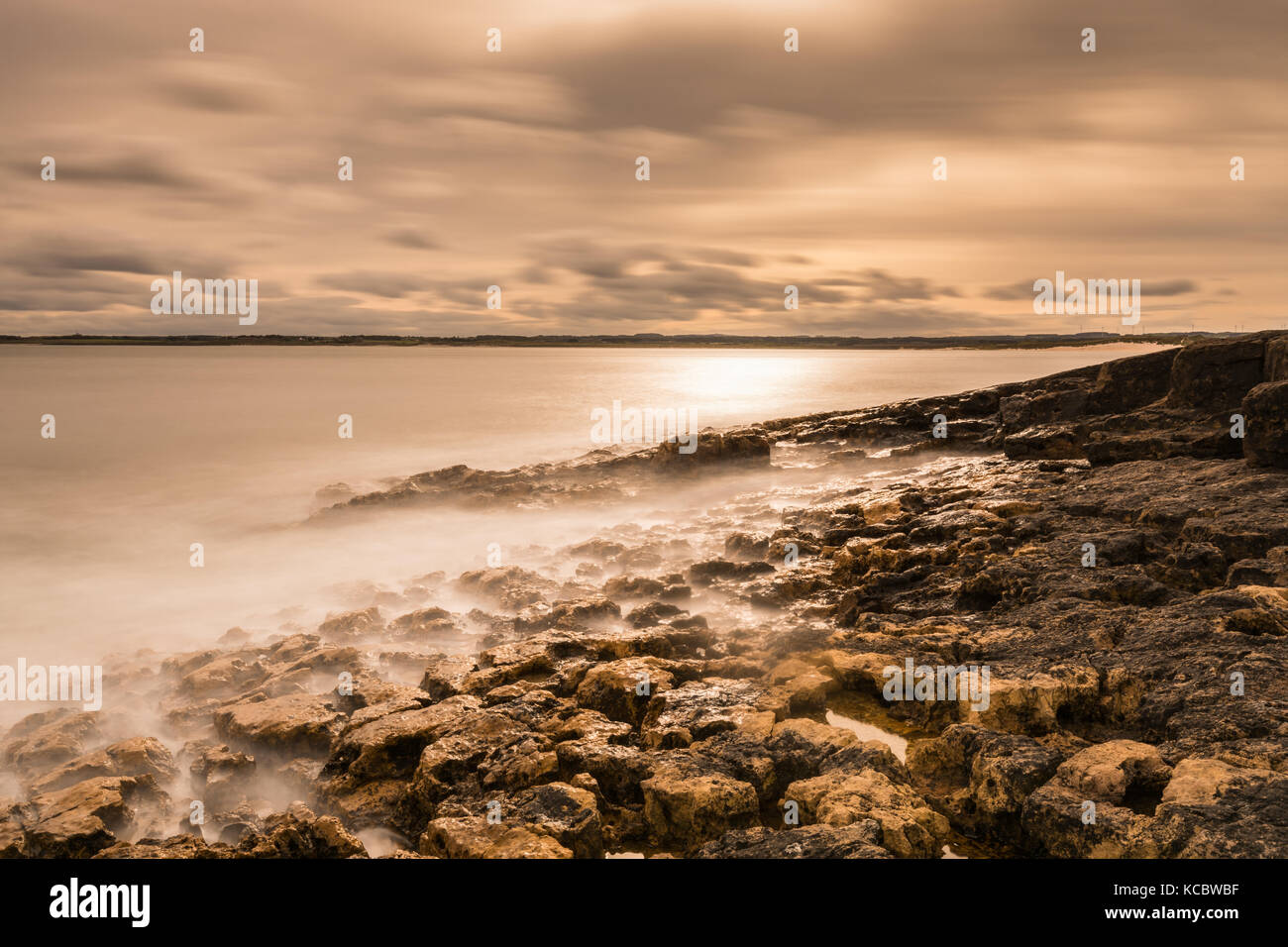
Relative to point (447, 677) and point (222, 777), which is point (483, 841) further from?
point (447, 677)

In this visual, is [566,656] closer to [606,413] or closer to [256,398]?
[606,413]

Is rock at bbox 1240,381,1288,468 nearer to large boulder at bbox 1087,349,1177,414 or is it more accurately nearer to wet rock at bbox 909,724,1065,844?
large boulder at bbox 1087,349,1177,414

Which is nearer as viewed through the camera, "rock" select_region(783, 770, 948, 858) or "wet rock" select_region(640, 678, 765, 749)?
"rock" select_region(783, 770, 948, 858)

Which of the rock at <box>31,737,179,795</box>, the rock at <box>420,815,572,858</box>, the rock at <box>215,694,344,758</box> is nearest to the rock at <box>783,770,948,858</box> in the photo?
the rock at <box>420,815,572,858</box>

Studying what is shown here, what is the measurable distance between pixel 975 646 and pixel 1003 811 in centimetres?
293

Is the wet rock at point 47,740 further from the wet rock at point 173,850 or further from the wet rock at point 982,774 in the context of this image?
the wet rock at point 982,774

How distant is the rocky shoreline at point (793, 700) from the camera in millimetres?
5996

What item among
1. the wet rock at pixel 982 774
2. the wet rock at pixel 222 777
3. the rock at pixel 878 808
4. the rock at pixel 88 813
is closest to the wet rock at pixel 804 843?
the rock at pixel 878 808

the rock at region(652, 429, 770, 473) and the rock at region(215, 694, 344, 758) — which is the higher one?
the rock at region(652, 429, 770, 473)

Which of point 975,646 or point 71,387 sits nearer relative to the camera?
point 975,646

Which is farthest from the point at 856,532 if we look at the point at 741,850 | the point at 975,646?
the point at 741,850

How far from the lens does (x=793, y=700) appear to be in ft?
27.4

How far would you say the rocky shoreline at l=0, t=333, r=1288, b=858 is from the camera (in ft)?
19.7
